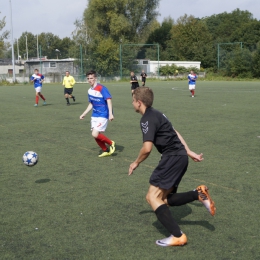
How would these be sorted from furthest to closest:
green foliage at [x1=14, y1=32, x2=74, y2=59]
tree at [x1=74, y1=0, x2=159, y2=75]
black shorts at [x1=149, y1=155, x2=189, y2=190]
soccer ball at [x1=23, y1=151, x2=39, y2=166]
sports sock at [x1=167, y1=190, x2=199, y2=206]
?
green foliage at [x1=14, y1=32, x2=74, y2=59] → tree at [x1=74, y1=0, x2=159, y2=75] → soccer ball at [x1=23, y1=151, x2=39, y2=166] → sports sock at [x1=167, y1=190, x2=199, y2=206] → black shorts at [x1=149, y1=155, x2=189, y2=190]

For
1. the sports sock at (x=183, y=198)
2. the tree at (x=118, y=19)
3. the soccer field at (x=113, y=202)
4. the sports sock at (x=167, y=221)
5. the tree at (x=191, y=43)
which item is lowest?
the soccer field at (x=113, y=202)

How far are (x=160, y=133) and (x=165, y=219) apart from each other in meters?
0.90

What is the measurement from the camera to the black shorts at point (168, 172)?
4598 mm

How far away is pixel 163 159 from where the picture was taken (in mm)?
4664

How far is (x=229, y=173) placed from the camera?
7.34 m

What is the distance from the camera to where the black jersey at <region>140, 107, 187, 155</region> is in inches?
177

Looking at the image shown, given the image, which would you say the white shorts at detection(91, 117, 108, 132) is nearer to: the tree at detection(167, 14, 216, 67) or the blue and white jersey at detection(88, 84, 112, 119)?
the blue and white jersey at detection(88, 84, 112, 119)

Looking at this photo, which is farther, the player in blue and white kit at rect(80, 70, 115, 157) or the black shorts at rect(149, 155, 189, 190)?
the player in blue and white kit at rect(80, 70, 115, 157)

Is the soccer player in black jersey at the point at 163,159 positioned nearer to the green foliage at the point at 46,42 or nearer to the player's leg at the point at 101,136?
the player's leg at the point at 101,136

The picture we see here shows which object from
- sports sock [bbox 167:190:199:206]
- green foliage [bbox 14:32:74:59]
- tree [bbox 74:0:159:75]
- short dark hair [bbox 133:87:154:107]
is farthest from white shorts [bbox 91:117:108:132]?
green foliage [bbox 14:32:74:59]

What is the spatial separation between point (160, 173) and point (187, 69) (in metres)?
52.2

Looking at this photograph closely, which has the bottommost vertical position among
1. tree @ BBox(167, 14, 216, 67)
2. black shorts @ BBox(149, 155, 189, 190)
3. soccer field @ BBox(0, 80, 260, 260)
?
soccer field @ BBox(0, 80, 260, 260)

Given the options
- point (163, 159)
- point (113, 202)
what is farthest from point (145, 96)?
point (113, 202)

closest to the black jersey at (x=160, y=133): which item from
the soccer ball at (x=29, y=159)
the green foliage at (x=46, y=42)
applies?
the soccer ball at (x=29, y=159)
